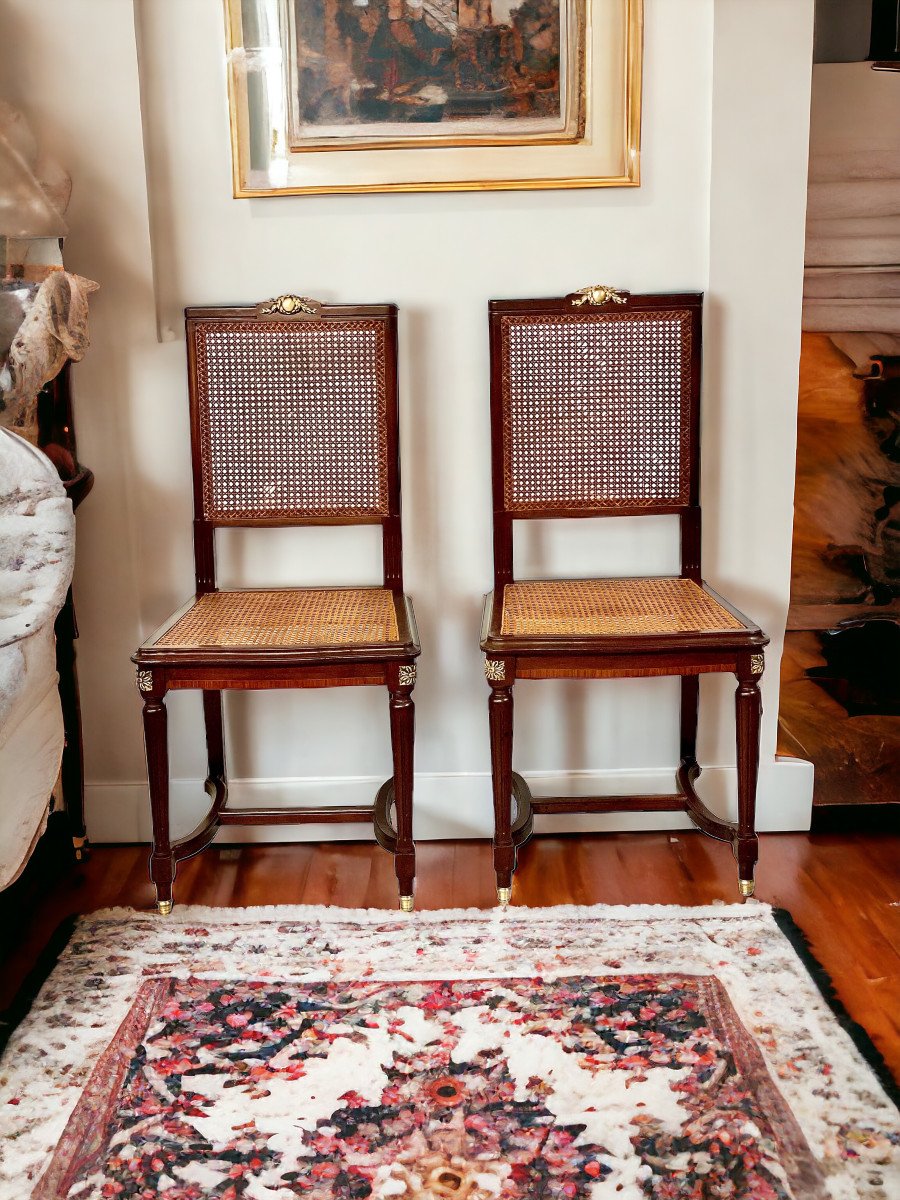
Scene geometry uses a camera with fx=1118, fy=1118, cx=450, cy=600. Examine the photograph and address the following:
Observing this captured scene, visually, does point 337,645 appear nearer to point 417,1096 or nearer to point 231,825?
→ point 231,825

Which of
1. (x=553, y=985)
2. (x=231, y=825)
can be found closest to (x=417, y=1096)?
(x=553, y=985)

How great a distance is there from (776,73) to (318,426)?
48.8 inches

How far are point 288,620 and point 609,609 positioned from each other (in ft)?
2.15

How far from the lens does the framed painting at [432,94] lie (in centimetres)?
238

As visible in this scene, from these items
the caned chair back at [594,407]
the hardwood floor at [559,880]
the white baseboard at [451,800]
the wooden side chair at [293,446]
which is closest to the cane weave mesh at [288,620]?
the wooden side chair at [293,446]

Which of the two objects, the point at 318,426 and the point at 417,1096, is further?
the point at 318,426

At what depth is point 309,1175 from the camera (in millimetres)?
1533

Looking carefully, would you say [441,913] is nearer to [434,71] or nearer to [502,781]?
A: [502,781]

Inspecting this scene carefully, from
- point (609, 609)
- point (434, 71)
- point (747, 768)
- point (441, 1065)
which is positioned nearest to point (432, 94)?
point (434, 71)

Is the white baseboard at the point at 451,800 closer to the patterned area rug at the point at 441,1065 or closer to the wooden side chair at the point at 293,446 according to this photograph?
the wooden side chair at the point at 293,446

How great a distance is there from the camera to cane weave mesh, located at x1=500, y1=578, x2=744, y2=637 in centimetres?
216

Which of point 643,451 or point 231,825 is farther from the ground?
point 643,451

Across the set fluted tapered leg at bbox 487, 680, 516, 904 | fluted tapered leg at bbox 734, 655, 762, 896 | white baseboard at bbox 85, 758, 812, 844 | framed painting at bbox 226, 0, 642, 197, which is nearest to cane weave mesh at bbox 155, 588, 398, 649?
fluted tapered leg at bbox 487, 680, 516, 904

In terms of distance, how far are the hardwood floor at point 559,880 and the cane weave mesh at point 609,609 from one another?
1.94 ft
